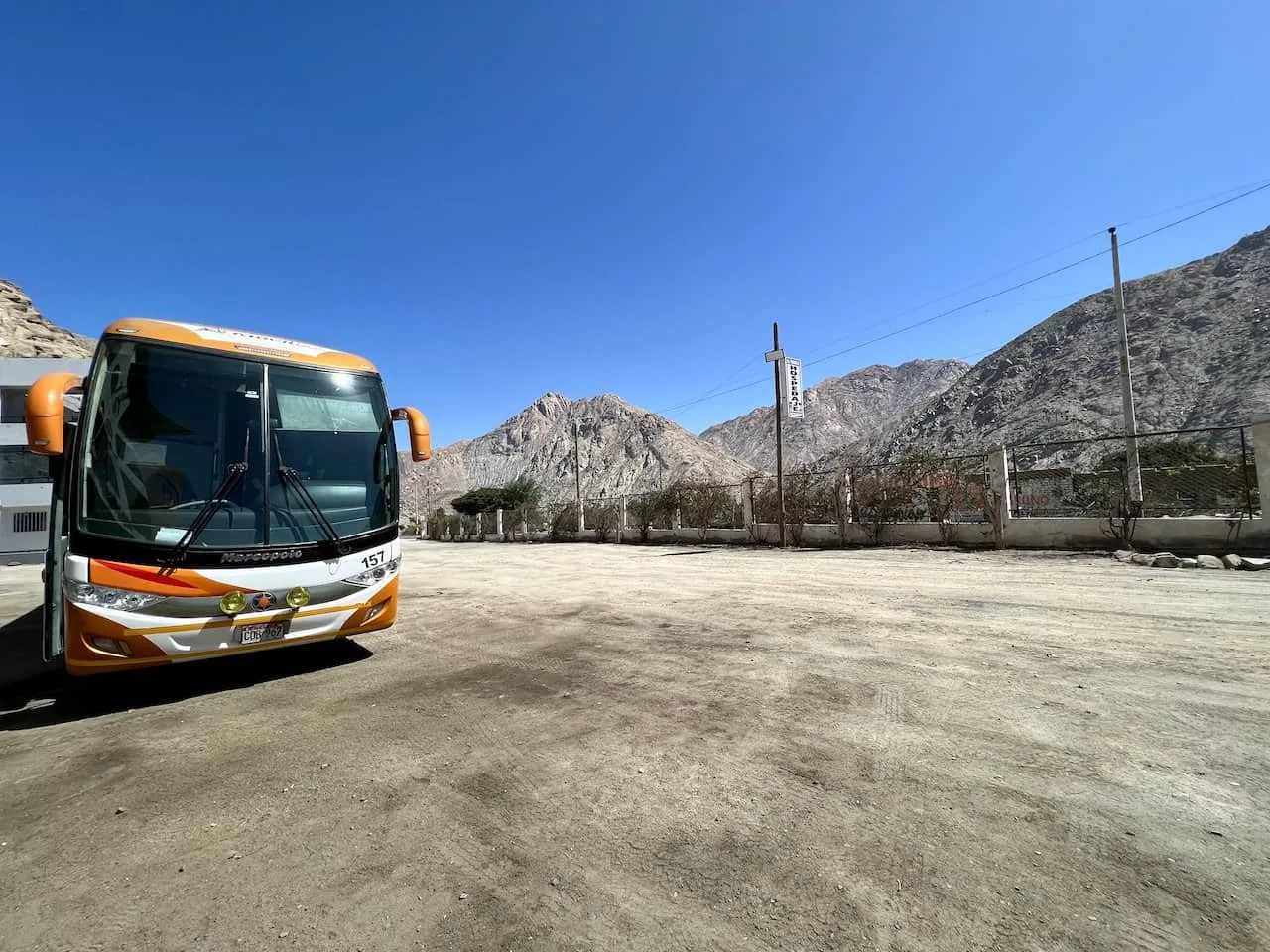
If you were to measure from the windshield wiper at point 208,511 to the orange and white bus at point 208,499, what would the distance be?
0.01 meters

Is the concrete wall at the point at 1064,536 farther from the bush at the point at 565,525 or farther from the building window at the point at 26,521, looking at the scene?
the building window at the point at 26,521

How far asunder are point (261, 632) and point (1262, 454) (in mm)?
16413

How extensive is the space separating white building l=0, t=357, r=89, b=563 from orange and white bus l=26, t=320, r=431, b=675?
125 ft

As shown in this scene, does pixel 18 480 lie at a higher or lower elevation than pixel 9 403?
lower

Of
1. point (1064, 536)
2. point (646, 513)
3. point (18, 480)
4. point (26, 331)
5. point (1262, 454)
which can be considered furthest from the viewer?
point (26, 331)

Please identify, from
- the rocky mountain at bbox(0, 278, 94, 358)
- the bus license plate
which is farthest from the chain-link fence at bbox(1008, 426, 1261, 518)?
the rocky mountain at bbox(0, 278, 94, 358)

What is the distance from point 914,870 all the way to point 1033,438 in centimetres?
6552

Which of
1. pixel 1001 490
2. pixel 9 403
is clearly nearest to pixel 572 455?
pixel 9 403

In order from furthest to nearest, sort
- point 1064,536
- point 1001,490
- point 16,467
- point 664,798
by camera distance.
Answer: point 16,467
point 1001,490
point 1064,536
point 664,798

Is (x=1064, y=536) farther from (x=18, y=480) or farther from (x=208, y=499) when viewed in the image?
(x=18, y=480)

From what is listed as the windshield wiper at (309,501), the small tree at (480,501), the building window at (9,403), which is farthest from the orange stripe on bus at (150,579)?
the small tree at (480,501)

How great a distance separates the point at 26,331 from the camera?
5334 cm

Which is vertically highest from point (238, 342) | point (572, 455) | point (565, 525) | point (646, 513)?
point (572, 455)

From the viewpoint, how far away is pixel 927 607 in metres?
7.36
